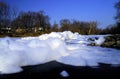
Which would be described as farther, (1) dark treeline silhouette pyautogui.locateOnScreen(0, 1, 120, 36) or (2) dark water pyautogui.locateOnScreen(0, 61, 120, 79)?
(1) dark treeline silhouette pyautogui.locateOnScreen(0, 1, 120, 36)

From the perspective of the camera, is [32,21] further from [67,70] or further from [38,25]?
[67,70]

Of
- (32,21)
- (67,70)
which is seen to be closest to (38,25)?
(32,21)

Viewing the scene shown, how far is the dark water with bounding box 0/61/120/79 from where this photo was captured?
175 inches

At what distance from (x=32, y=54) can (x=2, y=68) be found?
4.45ft

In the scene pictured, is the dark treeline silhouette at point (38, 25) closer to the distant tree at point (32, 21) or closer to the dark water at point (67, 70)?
the distant tree at point (32, 21)

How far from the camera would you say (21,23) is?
1895 inches

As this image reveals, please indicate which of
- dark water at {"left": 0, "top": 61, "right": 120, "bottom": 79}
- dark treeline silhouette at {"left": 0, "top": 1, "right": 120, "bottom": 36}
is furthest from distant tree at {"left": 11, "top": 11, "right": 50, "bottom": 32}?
dark water at {"left": 0, "top": 61, "right": 120, "bottom": 79}

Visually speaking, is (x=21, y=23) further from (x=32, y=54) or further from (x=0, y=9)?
(x=32, y=54)

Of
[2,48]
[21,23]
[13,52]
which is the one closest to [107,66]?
[13,52]

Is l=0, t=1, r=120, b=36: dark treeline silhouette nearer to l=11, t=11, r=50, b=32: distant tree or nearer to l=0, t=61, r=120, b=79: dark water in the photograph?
l=11, t=11, r=50, b=32: distant tree

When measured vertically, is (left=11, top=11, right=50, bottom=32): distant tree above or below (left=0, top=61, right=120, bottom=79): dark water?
above

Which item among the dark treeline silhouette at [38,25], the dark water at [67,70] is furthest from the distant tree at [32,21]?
the dark water at [67,70]

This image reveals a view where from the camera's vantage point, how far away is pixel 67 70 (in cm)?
508

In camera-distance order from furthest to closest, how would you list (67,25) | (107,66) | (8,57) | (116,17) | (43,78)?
(67,25), (116,17), (107,66), (8,57), (43,78)
